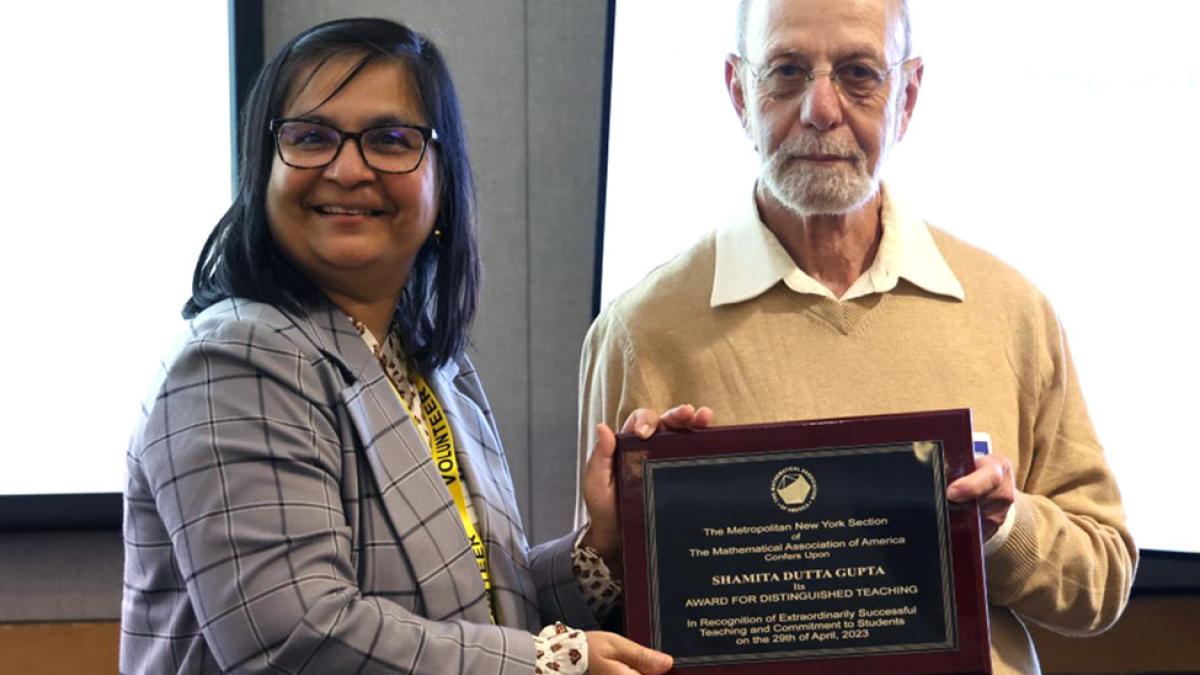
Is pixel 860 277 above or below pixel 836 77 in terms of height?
below

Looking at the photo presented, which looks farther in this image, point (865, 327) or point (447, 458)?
point (865, 327)

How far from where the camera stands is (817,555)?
188cm

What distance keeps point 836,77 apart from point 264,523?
1.03 meters

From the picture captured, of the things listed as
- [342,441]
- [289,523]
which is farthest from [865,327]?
[289,523]

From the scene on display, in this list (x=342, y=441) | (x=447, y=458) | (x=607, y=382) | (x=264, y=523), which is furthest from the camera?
(x=607, y=382)

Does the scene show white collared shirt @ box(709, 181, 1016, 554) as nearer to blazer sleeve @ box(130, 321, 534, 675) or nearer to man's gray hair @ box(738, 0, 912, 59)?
man's gray hair @ box(738, 0, 912, 59)

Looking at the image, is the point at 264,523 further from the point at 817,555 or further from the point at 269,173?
the point at 817,555

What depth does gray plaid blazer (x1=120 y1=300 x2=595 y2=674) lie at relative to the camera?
167 centimetres

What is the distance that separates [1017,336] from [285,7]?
5.86ft

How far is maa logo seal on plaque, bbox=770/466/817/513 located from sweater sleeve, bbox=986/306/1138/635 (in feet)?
1.19

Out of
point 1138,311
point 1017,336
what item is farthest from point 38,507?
point 1138,311

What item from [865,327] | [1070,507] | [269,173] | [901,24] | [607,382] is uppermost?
[901,24]

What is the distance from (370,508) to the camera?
1.79m

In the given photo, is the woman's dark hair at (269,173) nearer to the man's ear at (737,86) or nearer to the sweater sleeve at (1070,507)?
the man's ear at (737,86)
